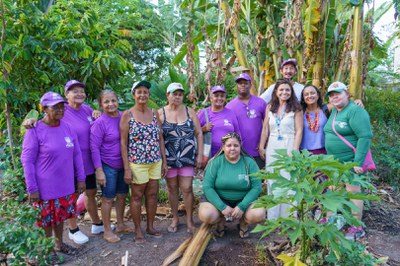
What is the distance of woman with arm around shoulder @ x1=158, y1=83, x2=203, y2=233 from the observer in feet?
13.3

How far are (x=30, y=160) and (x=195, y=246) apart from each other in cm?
181

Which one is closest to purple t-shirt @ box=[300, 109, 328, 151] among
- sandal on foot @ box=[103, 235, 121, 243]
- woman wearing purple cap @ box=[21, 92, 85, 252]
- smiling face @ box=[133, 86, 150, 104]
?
smiling face @ box=[133, 86, 150, 104]

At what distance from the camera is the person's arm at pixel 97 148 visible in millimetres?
3785

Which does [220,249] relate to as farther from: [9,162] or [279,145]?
[9,162]

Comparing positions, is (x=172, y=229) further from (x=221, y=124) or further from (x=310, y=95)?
(x=310, y=95)

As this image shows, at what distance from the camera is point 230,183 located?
12.8ft

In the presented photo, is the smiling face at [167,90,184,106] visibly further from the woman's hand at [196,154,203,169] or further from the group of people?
the woman's hand at [196,154,203,169]

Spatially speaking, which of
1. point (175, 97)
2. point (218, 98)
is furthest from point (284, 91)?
point (175, 97)

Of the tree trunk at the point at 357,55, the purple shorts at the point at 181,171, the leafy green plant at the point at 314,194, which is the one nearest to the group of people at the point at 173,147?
the purple shorts at the point at 181,171

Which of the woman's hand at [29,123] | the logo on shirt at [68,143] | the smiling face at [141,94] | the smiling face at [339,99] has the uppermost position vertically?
the smiling face at [141,94]

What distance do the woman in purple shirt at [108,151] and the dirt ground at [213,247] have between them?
0.22 m

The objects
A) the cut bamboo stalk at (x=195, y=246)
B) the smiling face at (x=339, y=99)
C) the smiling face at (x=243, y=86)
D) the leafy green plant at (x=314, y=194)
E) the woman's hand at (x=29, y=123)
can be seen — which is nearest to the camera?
the leafy green plant at (x=314, y=194)

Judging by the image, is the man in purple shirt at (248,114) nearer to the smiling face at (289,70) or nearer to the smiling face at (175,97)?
the smiling face at (289,70)

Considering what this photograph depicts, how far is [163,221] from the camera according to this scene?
477cm
